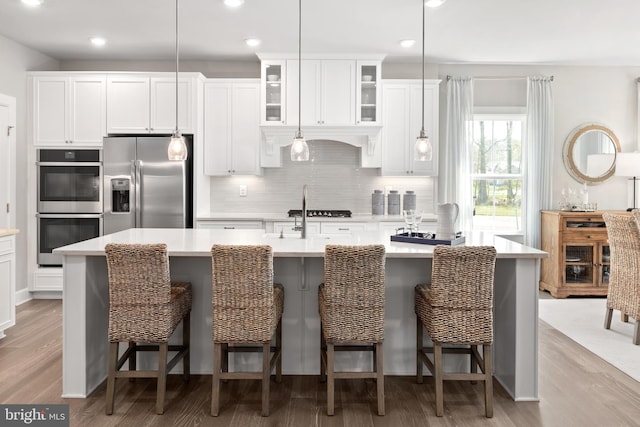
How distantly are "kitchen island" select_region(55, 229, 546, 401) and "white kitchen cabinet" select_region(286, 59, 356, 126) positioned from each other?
2358mm

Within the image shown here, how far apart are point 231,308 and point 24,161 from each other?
4036mm

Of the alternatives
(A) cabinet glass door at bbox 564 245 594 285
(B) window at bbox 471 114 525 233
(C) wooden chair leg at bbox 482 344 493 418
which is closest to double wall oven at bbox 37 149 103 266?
(C) wooden chair leg at bbox 482 344 493 418

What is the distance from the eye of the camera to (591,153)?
21.1 feet

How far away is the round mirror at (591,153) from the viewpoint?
21.0 ft

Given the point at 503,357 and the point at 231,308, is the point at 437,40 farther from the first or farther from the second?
the point at 231,308

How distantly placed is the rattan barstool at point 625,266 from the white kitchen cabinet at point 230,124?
143 inches

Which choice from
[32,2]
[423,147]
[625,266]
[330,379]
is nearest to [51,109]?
[32,2]

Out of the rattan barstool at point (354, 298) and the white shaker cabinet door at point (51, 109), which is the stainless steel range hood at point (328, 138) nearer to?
the white shaker cabinet door at point (51, 109)

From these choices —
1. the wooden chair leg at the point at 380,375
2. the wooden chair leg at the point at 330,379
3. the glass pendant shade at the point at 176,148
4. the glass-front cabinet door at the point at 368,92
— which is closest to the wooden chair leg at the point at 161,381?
the wooden chair leg at the point at 330,379

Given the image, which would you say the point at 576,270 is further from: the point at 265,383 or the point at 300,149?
the point at 265,383

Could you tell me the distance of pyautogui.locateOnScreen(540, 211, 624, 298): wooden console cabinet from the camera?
5.87 m

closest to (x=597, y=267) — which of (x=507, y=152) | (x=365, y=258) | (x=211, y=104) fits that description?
(x=507, y=152)

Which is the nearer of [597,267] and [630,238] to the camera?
[630,238]

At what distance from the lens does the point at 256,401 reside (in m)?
3.08
